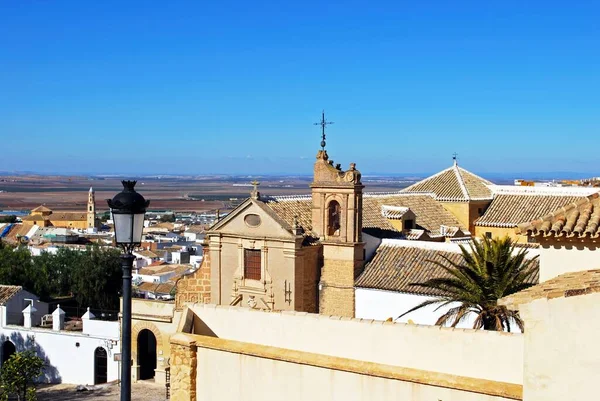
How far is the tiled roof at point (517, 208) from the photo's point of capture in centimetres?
2720

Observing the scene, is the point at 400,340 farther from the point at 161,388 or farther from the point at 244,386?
the point at 161,388

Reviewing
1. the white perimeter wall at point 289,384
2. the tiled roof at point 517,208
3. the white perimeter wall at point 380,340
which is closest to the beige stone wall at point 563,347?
the white perimeter wall at point 289,384

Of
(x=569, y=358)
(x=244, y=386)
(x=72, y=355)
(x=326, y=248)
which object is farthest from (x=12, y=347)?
(x=569, y=358)

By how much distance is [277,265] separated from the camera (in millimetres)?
23359

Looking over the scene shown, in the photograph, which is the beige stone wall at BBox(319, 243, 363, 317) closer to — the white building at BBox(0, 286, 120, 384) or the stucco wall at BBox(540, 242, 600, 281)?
the white building at BBox(0, 286, 120, 384)

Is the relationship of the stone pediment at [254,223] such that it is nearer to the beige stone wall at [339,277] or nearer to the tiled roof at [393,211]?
the beige stone wall at [339,277]

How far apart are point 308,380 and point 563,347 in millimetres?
3510

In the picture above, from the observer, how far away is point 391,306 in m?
22.2

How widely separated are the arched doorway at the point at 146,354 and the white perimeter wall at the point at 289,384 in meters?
17.5

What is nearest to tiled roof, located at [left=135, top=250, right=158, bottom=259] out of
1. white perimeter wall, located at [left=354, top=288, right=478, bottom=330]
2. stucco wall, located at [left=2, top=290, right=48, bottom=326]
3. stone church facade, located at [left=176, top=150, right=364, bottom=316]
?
stucco wall, located at [left=2, top=290, right=48, bottom=326]

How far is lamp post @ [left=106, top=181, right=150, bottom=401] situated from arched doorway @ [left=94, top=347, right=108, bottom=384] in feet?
76.4

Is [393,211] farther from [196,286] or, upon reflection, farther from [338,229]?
[196,286]

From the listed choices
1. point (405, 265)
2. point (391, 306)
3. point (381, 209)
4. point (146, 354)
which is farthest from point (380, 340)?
point (146, 354)

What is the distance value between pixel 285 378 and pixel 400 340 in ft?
5.10
